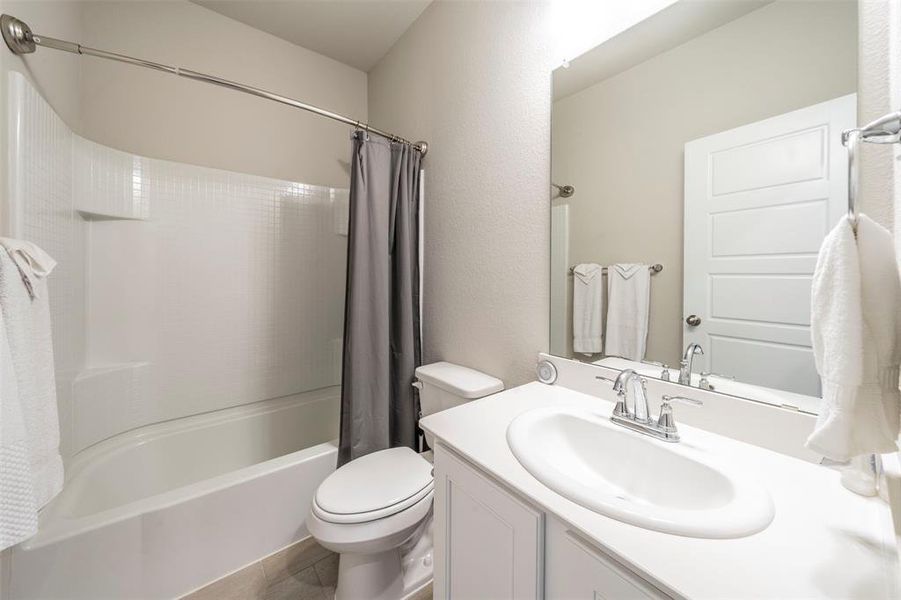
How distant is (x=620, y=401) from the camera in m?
0.84

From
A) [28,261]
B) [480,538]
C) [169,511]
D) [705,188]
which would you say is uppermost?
[705,188]

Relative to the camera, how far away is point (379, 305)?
1498 millimetres

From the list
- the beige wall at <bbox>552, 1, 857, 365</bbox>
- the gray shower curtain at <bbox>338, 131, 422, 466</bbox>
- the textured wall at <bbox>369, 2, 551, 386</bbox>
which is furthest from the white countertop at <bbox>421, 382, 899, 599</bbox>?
the gray shower curtain at <bbox>338, 131, 422, 466</bbox>

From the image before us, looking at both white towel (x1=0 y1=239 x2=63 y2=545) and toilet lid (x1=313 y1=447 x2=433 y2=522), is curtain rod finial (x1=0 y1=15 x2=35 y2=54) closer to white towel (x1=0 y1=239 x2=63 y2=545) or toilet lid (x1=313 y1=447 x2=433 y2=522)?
white towel (x1=0 y1=239 x2=63 y2=545)

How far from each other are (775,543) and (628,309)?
63cm

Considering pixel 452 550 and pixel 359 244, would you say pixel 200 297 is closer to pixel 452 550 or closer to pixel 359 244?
pixel 359 244

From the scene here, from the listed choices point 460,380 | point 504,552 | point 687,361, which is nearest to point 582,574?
point 504,552

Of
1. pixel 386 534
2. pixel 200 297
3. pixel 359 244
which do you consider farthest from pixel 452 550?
pixel 200 297

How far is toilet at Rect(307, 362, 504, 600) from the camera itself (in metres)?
1.00

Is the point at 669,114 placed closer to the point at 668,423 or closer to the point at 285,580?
the point at 668,423

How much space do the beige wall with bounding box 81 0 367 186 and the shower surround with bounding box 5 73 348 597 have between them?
0.17 m

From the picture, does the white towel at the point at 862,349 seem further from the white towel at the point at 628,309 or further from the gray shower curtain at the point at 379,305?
the gray shower curtain at the point at 379,305

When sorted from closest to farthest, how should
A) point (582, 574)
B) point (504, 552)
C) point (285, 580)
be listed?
1. point (582, 574)
2. point (504, 552)
3. point (285, 580)

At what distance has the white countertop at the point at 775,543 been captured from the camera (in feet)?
1.32
